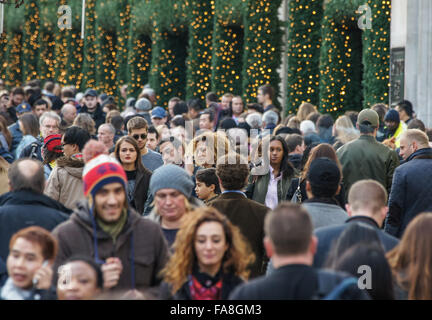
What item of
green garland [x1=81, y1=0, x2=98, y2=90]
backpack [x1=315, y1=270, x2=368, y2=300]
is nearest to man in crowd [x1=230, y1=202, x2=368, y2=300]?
backpack [x1=315, y1=270, x2=368, y2=300]

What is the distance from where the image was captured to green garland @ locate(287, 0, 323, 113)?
73.9ft

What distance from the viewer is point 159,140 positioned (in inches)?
479

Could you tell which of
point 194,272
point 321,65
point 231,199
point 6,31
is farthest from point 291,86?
point 6,31

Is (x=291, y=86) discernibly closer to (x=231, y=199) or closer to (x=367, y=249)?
(x=231, y=199)

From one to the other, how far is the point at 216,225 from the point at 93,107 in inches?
479

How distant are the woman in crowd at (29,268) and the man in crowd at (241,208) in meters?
2.12

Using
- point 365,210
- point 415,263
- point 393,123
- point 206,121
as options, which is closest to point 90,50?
point 206,121

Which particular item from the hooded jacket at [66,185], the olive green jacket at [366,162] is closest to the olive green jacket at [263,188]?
the olive green jacket at [366,162]

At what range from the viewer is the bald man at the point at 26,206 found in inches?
241

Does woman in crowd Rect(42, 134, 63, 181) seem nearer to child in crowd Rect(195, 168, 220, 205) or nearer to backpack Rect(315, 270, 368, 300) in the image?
child in crowd Rect(195, 168, 220, 205)

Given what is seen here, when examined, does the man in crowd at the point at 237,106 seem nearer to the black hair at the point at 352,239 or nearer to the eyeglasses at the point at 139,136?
the eyeglasses at the point at 139,136

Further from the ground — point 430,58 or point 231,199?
point 430,58
